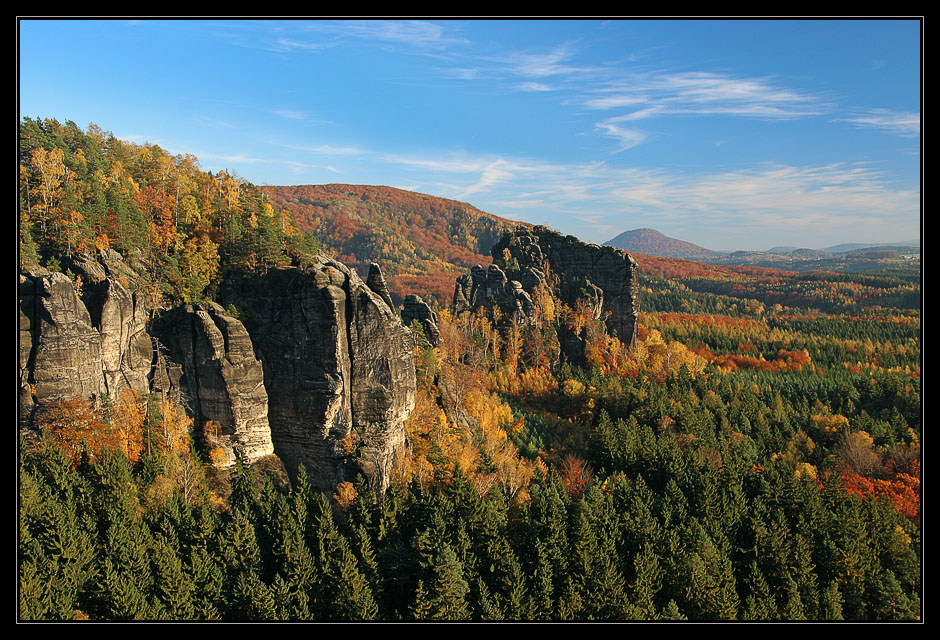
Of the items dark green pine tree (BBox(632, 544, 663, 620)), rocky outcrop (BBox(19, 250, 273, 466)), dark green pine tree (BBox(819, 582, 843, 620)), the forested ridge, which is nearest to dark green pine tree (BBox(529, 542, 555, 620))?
the forested ridge

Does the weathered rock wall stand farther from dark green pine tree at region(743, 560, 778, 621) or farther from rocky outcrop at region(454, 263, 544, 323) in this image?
dark green pine tree at region(743, 560, 778, 621)

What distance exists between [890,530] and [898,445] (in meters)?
20.9

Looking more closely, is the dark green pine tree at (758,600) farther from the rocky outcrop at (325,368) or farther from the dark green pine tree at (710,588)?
the rocky outcrop at (325,368)

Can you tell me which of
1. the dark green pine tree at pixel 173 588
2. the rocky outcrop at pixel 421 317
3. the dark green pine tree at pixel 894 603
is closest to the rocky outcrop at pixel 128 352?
the dark green pine tree at pixel 173 588

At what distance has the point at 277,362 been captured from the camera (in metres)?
38.2

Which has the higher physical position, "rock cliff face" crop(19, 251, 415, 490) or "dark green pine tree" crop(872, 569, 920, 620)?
"rock cliff face" crop(19, 251, 415, 490)

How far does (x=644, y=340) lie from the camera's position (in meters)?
81.9

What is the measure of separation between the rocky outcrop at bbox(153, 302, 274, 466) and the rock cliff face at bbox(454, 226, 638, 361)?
44.5 m

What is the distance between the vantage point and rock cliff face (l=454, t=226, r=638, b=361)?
76.9 metres

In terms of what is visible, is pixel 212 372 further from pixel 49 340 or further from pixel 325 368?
pixel 49 340

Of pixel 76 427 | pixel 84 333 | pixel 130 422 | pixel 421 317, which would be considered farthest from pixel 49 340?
pixel 421 317

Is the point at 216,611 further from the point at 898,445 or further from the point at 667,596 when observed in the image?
the point at 898,445
